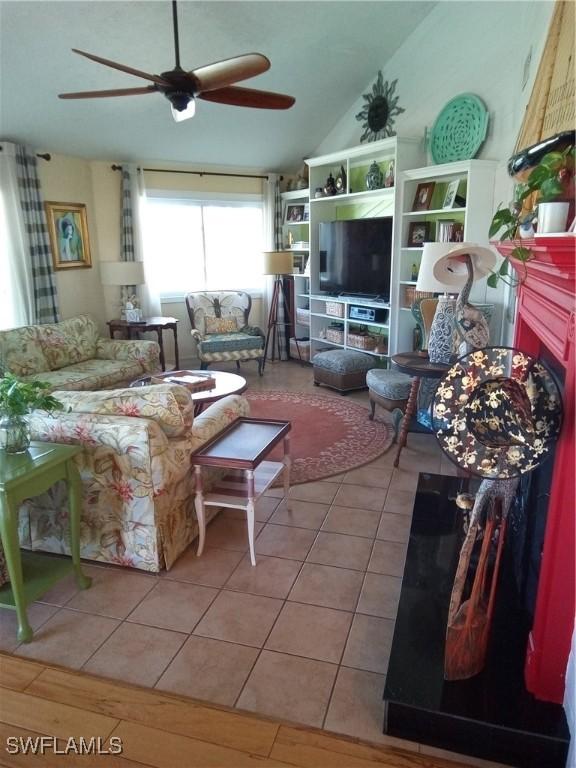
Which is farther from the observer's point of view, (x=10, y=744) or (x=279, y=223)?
(x=279, y=223)

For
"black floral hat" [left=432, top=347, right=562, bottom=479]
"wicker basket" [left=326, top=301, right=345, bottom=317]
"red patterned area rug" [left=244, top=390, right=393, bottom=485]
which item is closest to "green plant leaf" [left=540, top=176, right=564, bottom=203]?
"black floral hat" [left=432, top=347, right=562, bottom=479]

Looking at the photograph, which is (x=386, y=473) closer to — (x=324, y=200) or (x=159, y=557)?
(x=159, y=557)

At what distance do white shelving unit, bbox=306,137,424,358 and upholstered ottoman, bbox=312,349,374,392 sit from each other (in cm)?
26

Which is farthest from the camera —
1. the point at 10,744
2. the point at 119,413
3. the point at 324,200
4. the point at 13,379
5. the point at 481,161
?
the point at 324,200

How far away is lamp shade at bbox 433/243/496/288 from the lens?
2928mm

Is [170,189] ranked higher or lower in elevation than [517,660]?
higher

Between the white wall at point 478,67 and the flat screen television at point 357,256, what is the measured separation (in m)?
0.97

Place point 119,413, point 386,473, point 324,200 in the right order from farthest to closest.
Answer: point 324,200
point 386,473
point 119,413

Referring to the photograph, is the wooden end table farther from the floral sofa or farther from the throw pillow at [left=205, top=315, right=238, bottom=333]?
the throw pillow at [left=205, top=315, right=238, bottom=333]

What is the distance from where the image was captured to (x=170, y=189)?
6.20 meters

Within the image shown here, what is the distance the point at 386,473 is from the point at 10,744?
2.50 meters

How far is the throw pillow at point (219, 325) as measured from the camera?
618 centimetres

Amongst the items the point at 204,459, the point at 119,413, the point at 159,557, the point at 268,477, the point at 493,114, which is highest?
the point at 493,114

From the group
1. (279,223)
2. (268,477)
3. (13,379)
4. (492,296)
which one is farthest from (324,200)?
(13,379)
